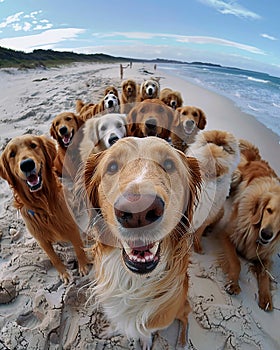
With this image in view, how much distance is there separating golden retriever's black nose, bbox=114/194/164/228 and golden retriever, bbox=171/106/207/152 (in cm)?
208

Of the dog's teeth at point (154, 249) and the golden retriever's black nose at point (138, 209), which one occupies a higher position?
the golden retriever's black nose at point (138, 209)

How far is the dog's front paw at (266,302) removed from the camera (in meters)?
2.55

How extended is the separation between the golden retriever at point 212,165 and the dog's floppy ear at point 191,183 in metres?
0.97

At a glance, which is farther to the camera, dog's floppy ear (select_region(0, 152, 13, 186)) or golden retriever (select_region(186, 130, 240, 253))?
golden retriever (select_region(186, 130, 240, 253))

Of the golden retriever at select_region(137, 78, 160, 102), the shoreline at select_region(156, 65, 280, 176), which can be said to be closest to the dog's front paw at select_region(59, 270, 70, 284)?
the shoreline at select_region(156, 65, 280, 176)

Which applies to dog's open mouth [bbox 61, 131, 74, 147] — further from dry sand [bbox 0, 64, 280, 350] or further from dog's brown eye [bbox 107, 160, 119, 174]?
dog's brown eye [bbox 107, 160, 119, 174]

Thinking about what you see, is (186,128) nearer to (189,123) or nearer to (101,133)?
(189,123)

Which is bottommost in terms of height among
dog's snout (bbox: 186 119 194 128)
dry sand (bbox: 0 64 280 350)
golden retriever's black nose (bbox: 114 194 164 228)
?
dry sand (bbox: 0 64 280 350)

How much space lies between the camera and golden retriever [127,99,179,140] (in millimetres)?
3484

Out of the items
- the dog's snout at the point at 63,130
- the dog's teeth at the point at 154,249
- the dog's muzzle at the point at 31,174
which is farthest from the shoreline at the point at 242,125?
the dog's muzzle at the point at 31,174

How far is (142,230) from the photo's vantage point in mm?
1392

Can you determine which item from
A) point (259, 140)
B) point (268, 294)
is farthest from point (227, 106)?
point (268, 294)

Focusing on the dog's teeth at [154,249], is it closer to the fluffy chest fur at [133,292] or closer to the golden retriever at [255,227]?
the fluffy chest fur at [133,292]

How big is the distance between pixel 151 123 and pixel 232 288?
211 centimetres
